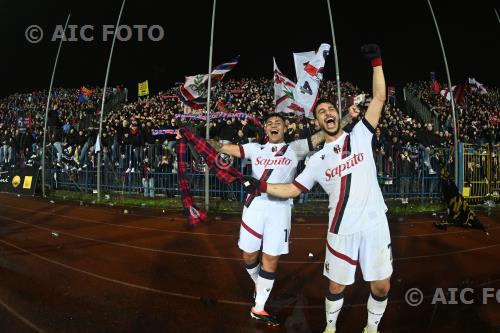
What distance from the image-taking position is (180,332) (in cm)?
370

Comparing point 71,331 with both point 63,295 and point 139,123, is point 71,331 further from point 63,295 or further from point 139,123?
point 139,123

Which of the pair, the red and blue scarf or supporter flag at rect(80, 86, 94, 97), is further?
supporter flag at rect(80, 86, 94, 97)

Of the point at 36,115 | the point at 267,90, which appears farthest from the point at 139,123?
the point at 36,115

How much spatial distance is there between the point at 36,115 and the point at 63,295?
2606 cm

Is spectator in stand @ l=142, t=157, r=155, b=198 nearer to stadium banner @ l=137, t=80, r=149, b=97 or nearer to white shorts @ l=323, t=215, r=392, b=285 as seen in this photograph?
white shorts @ l=323, t=215, r=392, b=285

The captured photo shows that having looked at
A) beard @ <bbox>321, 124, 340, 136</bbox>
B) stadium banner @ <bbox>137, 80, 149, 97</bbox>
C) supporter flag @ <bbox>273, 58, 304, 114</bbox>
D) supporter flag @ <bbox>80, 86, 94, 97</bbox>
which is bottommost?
beard @ <bbox>321, 124, 340, 136</bbox>

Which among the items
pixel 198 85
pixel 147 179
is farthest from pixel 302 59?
pixel 147 179

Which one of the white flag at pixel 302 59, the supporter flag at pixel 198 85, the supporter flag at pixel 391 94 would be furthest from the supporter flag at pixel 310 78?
the supporter flag at pixel 391 94

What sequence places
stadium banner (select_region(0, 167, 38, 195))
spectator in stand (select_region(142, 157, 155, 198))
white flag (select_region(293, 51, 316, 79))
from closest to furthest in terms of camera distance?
white flag (select_region(293, 51, 316, 79))
spectator in stand (select_region(142, 157, 155, 198))
stadium banner (select_region(0, 167, 38, 195))

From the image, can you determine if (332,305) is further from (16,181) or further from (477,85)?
(477,85)

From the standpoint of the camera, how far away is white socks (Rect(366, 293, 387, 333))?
10.5 feet

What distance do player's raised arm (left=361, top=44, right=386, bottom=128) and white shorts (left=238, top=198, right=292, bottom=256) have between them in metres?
1.38

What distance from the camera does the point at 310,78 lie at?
11.4 meters

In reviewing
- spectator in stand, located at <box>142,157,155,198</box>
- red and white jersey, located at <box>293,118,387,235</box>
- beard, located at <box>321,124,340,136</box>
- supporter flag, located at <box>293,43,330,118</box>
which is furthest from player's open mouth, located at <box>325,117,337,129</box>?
spectator in stand, located at <box>142,157,155,198</box>
